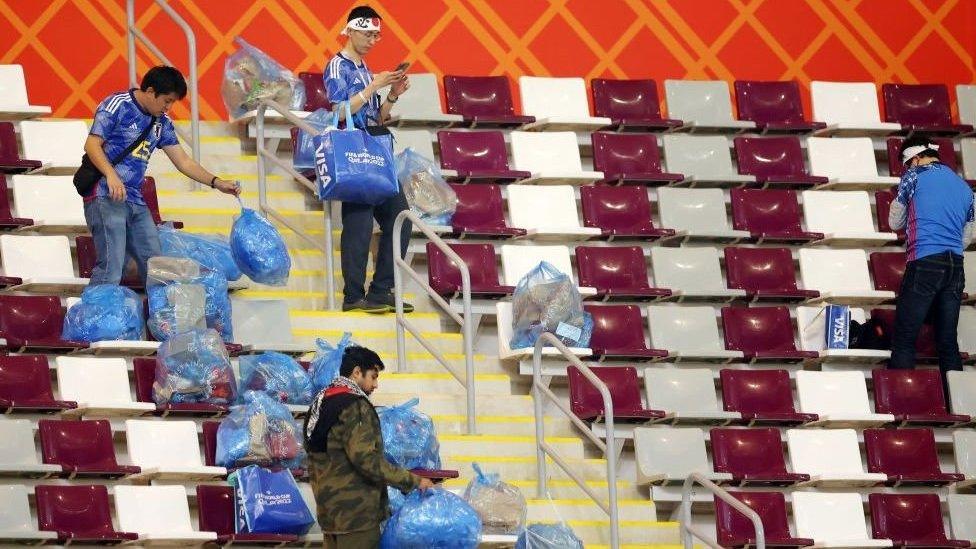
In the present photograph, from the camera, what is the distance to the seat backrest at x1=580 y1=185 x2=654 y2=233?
9.06m

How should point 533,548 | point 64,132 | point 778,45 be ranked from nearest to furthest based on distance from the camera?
point 533,548 → point 64,132 → point 778,45

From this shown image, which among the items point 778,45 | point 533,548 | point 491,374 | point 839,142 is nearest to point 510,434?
point 491,374

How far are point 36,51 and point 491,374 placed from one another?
3166 mm

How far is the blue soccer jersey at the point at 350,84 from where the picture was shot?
26.9ft

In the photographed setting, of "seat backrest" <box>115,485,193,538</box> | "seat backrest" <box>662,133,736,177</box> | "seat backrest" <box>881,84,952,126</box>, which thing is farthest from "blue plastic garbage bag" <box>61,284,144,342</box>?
"seat backrest" <box>881,84,952,126</box>

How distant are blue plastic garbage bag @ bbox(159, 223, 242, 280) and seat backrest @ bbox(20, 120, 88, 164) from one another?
34.3 inches

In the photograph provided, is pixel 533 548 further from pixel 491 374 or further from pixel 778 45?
pixel 778 45

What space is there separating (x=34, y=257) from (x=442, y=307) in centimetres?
166

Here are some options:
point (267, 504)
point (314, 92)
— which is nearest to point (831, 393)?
point (267, 504)

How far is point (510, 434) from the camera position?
7742 millimetres

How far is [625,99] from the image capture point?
998 centimetres

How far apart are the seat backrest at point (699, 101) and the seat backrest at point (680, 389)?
2.15 m

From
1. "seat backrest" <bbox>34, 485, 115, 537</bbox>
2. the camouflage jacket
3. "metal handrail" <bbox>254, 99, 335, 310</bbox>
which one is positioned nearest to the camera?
the camouflage jacket

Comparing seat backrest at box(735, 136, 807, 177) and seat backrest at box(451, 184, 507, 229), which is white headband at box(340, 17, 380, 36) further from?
seat backrest at box(735, 136, 807, 177)
